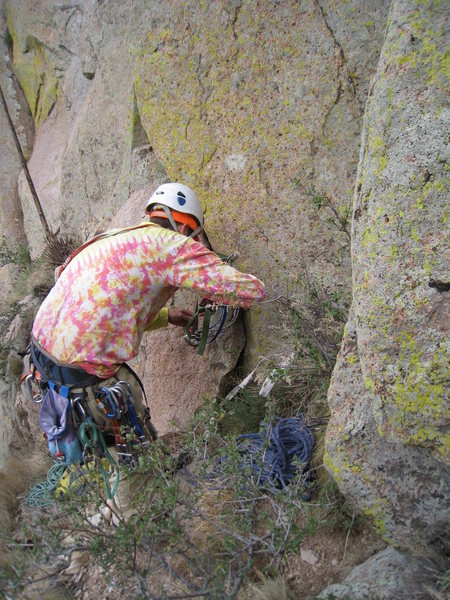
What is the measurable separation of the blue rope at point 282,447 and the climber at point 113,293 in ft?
2.75

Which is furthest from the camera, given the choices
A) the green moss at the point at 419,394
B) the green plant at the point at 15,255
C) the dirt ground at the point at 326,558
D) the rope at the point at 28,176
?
the green plant at the point at 15,255

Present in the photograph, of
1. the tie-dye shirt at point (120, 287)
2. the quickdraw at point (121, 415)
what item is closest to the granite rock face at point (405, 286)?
the tie-dye shirt at point (120, 287)

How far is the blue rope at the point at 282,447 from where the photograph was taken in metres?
2.90

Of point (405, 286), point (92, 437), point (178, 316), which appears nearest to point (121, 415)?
point (92, 437)

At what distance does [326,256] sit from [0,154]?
7.70m

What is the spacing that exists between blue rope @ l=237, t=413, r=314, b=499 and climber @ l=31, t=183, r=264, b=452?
2.75 ft

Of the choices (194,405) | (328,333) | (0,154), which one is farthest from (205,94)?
(0,154)

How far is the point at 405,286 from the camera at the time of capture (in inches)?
76.8

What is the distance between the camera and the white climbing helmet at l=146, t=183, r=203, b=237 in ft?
10.8

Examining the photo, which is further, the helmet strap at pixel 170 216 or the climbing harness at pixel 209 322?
the climbing harness at pixel 209 322

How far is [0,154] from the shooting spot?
902 cm

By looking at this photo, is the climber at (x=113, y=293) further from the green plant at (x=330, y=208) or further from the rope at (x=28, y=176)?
the rope at (x=28, y=176)

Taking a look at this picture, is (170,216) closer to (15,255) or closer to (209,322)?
(209,322)

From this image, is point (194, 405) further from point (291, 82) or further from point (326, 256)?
point (291, 82)
